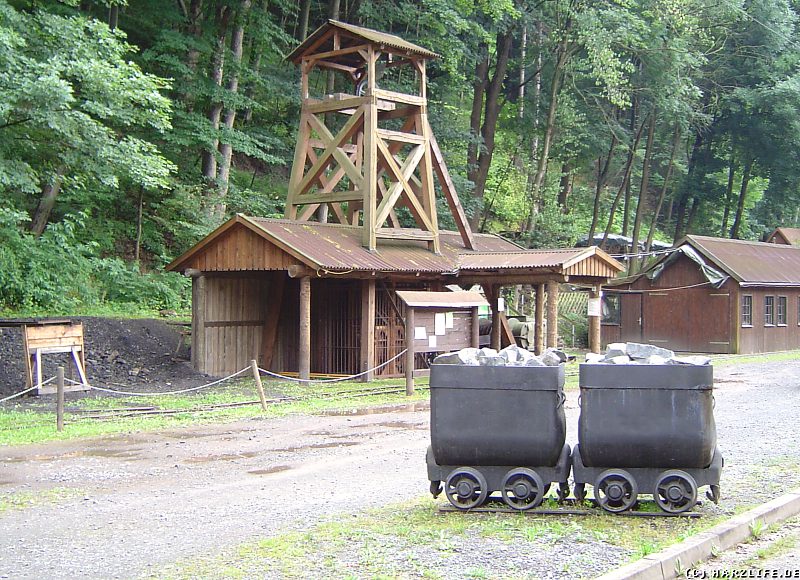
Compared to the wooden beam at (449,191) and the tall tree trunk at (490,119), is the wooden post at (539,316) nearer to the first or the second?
the wooden beam at (449,191)

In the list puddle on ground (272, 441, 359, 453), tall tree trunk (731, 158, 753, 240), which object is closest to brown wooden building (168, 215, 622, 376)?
puddle on ground (272, 441, 359, 453)

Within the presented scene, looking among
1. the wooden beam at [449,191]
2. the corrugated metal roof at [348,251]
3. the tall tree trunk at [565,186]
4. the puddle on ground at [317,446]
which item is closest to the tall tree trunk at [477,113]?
the tall tree trunk at [565,186]

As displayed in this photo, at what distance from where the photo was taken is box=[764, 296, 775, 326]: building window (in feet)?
122

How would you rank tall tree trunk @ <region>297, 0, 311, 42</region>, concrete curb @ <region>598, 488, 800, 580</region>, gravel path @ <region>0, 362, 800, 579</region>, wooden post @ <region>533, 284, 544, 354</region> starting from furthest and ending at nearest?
tall tree trunk @ <region>297, 0, 311, 42</region>
wooden post @ <region>533, 284, 544, 354</region>
gravel path @ <region>0, 362, 800, 579</region>
concrete curb @ <region>598, 488, 800, 580</region>

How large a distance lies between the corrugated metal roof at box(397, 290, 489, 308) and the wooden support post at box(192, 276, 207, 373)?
500 cm

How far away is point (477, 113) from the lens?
40.0 metres

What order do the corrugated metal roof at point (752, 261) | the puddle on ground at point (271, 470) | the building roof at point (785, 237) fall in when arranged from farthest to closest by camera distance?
1. the building roof at point (785, 237)
2. the corrugated metal roof at point (752, 261)
3. the puddle on ground at point (271, 470)

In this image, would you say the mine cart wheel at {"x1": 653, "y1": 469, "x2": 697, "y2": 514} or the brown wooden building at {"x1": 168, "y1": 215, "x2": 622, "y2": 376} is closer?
the mine cart wheel at {"x1": 653, "y1": 469, "x2": 697, "y2": 514}

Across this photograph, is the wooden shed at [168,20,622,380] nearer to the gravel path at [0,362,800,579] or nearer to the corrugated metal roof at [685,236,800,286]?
the gravel path at [0,362,800,579]

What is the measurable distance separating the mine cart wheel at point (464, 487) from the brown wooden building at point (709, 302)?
94.7 feet

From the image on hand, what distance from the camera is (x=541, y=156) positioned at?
4241cm

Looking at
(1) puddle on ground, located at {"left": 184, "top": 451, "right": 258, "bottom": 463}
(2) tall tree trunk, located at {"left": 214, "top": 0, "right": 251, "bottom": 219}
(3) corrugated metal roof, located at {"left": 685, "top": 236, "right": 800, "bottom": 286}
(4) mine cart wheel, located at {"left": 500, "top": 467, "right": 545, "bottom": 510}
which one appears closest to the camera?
(4) mine cart wheel, located at {"left": 500, "top": 467, "right": 545, "bottom": 510}

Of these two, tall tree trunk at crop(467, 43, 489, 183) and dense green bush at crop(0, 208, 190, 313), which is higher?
tall tree trunk at crop(467, 43, 489, 183)

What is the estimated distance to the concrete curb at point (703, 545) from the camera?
6.43 meters
